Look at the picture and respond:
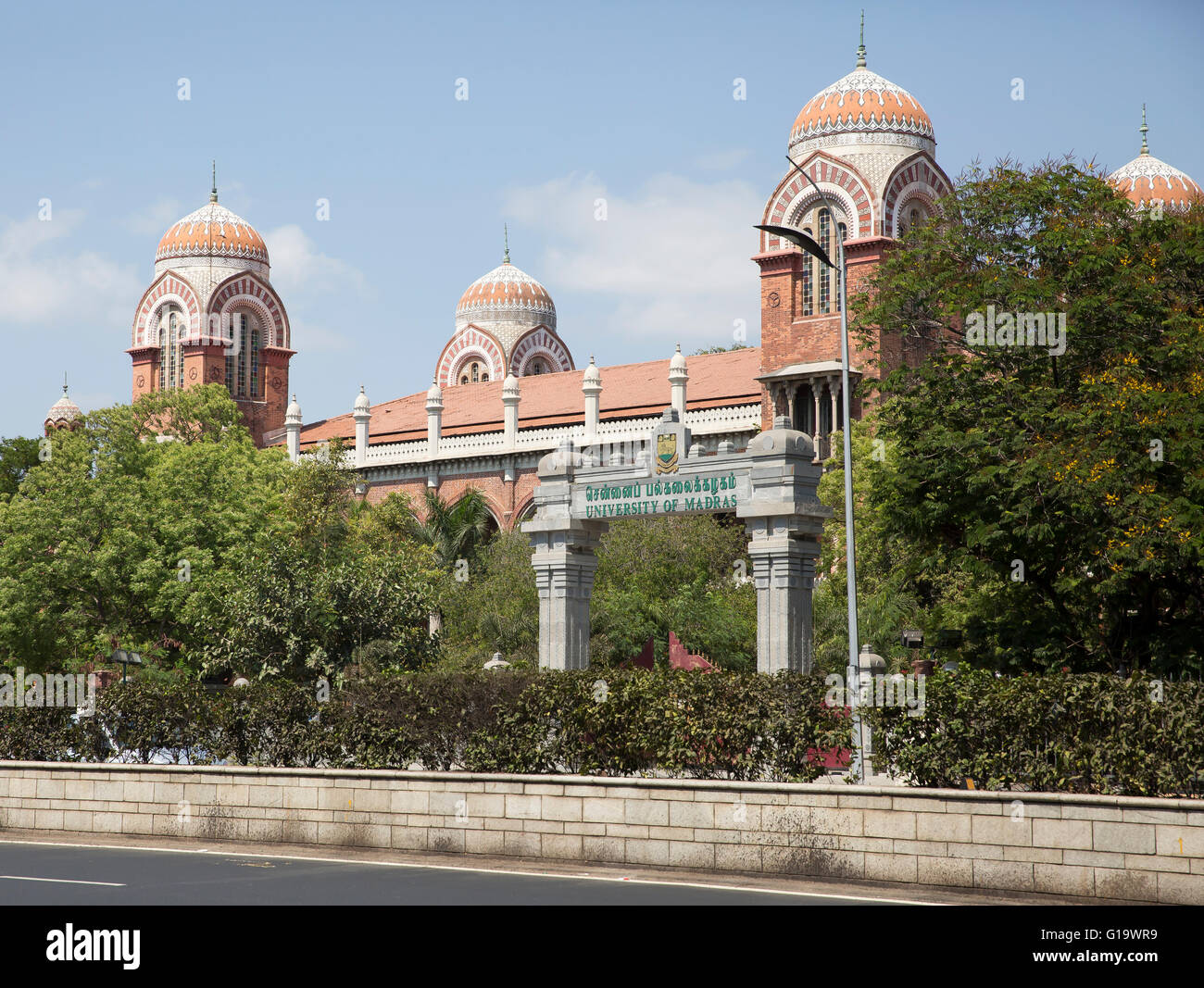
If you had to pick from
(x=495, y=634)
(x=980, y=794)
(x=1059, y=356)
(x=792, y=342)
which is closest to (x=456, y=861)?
(x=980, y=794)

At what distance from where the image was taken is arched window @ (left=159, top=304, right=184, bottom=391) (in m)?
69.5

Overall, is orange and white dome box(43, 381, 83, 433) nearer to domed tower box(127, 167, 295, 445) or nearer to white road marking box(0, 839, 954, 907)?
domed tower box(127, 167, 295, 445)

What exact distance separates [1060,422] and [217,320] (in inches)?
2141

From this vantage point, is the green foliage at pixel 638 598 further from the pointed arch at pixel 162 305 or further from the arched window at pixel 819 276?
the pointed arch at pixel 162 305

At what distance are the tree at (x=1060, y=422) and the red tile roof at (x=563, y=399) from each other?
27.7 meters

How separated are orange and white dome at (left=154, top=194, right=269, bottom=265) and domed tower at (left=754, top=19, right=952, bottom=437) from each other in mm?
29977

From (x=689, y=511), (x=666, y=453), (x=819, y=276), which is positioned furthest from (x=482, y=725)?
(x=819, y=276)

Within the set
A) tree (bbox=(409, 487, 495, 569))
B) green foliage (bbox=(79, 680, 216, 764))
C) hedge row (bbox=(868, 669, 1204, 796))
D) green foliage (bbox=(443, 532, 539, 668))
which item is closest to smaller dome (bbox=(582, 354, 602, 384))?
tree (bbox=(409, 487, 495, 569))

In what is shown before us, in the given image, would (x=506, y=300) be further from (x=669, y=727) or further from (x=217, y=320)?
(x=669, y=727)

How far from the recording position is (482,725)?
667 inches

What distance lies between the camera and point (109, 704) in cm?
1950

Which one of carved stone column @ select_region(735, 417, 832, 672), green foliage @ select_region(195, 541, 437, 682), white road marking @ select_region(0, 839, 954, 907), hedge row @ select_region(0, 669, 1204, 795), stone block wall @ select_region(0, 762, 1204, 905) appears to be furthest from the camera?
green foliage @ select_region(195, 541, 437, 682)
